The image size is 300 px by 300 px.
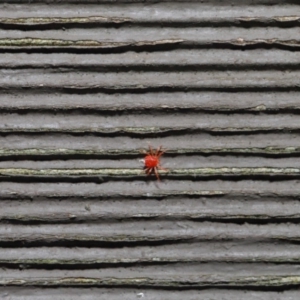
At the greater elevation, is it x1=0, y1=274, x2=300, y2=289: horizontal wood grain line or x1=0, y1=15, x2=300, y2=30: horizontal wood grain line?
x1=0, y1=15, x2=300, y2=30: horizontal wood grain line

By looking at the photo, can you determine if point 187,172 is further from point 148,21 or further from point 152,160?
point 148,21

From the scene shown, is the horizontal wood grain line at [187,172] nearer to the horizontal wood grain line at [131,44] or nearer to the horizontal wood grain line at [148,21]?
the horizontal wood grain line at [131,44]

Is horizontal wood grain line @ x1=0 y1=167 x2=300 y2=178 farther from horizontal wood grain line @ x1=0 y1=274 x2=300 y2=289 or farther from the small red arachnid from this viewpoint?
horizontal wood grain line @ x1=0 y1=274 x2=300 y2=289

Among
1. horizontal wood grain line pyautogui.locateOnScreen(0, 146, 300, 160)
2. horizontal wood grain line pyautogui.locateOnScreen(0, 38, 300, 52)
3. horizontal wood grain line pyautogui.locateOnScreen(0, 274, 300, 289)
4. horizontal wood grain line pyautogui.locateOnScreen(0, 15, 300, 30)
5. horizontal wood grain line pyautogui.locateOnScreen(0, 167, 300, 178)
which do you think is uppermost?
horizontal wood grain line pyautogui.locateOnScreen(0, 15, 300, 30)

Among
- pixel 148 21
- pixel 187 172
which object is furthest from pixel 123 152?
pixel 148 21

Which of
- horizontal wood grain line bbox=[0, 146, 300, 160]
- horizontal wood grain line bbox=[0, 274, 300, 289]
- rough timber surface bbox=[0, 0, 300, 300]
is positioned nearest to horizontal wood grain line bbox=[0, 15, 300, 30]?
rough timber surface bbox=[0, 0, 300, 300]

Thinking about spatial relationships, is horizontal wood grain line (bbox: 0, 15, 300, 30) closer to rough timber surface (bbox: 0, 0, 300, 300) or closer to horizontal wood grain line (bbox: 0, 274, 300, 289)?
rough timber surface (bbox: 0, 0, 300, 300)

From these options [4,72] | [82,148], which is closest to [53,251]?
[82,148]
